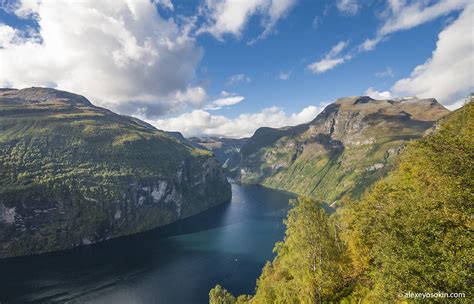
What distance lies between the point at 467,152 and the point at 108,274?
181m

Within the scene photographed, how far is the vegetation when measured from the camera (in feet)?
88.8

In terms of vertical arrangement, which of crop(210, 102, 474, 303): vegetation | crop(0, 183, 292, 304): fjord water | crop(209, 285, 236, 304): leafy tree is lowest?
crop(0, 183, 292, 304): fjord water

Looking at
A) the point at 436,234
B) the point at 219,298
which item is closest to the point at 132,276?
the point at 219,298

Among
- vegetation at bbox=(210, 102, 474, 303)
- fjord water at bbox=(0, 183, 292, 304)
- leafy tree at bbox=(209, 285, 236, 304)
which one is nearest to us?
vegetation at bbox=(210, 102, 474, 303)

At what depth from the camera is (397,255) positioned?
96.8ft

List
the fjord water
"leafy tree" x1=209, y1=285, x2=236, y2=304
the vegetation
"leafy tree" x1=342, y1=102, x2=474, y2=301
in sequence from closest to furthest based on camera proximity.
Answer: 1. "leafy tree" x1=342, y1=102, x2=474, y2=301
2. the vegetation
3. "leafy tree" x1=209, y1=285, x2=236, y2=304
4. the fjord water

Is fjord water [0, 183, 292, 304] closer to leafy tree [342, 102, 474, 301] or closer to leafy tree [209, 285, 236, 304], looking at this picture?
leafy tree [209, 285, 236, 304]

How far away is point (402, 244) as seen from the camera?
30219mm

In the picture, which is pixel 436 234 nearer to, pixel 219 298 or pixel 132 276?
pixel 219 298

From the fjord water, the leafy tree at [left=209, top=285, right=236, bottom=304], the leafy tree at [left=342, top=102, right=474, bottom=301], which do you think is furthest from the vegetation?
the fjord water

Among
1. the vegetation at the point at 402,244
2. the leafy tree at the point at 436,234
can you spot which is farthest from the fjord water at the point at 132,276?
the leafy tree at the point at 436,234

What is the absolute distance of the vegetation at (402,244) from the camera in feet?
88.8

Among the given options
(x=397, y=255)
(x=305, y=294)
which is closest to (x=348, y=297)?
(x=305, y=294)

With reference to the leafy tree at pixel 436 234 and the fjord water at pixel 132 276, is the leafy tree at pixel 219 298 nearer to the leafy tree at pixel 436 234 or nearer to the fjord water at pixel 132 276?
the fjord water at pixel 132 276
